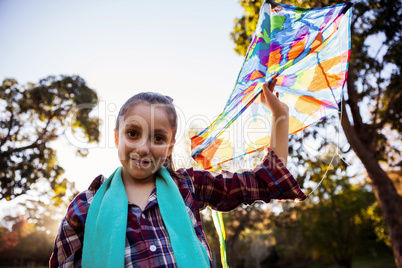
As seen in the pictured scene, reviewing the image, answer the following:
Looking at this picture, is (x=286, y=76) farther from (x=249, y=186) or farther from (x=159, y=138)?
(x=159, y=138)

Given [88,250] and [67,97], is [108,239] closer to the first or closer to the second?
[88,250]

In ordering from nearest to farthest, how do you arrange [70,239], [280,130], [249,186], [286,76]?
[70,239] → [249,186] → [280,130] → [286,76]

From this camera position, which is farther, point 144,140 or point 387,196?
point 387,196

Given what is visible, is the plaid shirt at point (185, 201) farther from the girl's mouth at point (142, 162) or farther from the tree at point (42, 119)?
the tree at point (42, 119)

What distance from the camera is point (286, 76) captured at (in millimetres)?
2184

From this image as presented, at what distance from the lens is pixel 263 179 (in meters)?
1.42

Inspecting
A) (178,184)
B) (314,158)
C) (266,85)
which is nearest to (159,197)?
(178,184)

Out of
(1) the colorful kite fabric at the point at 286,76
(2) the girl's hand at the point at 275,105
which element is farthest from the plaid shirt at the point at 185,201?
(1) the colorful kite fabric at the point at 286,76

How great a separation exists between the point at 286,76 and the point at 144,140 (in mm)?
1363

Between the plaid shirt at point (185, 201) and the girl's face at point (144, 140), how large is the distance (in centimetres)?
15

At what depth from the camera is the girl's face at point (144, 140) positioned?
1334mm

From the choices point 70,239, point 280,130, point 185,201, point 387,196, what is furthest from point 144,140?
point 387,196

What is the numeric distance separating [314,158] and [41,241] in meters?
27.8

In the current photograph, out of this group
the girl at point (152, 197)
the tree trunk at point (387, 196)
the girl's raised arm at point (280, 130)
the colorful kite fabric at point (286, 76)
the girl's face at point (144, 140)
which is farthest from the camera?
the tree trunk at point (387, 196)
